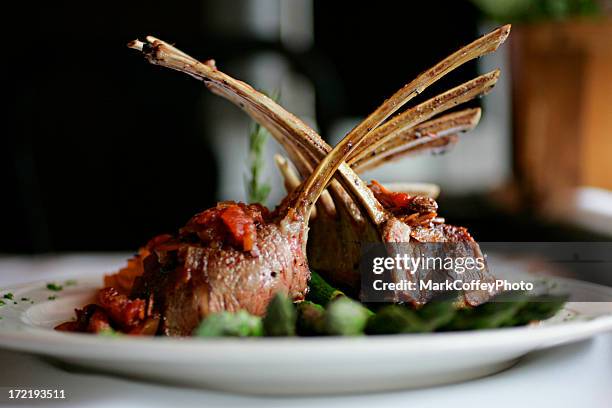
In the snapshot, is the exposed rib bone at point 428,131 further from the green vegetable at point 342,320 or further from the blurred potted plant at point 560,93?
the blurred potted plant at point 560,93

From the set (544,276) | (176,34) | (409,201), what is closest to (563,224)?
(544,276)

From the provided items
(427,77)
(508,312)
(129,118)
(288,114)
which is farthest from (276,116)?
(129,118)

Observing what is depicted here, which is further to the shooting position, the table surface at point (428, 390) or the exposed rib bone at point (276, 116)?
the exposed rib bone at point (276, 116)

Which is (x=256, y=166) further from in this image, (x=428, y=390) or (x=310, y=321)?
(x=428, y=390)

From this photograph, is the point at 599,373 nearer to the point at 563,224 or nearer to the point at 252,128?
the point at 252,128

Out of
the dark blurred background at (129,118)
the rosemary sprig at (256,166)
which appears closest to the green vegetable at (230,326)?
the rosemary sprig at (256,166)

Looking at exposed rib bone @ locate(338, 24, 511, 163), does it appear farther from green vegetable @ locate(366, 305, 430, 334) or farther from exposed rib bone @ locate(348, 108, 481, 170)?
green vegetable @ locate(366, 305, 430, 334)
